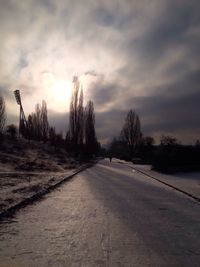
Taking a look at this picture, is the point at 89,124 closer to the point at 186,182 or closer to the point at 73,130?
the point at 73,130

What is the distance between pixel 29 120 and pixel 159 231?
67.5 metres

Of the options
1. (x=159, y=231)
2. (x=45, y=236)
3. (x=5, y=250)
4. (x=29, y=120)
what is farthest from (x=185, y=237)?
(x=29, y=120)

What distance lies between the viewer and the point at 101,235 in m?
7.12

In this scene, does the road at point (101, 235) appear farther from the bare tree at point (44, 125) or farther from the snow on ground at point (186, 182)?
the bare tree at point (44, 125)

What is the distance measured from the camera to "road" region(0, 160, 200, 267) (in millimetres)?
5480

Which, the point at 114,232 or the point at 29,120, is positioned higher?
the point at 29,120

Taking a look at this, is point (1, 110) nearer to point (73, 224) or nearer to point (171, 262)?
point (73, 224)

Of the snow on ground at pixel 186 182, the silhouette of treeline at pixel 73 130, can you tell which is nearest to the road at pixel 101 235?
the snow on ground at pixel 186 182

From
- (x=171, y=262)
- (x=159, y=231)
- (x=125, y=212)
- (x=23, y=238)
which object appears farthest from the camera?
(x=125, y=212)

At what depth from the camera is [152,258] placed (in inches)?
222

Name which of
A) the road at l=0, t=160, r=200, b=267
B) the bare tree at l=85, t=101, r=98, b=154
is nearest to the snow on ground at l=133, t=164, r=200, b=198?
the road at l=0, t=160, r=200, b=267

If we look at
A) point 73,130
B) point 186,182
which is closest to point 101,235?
point 186,182

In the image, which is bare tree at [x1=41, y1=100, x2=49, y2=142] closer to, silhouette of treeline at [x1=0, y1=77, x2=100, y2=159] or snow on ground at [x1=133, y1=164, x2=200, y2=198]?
silhouette of treeline at [x1=0, y1=77, x2=100, y2=159]

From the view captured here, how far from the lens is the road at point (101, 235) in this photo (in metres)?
5.48
